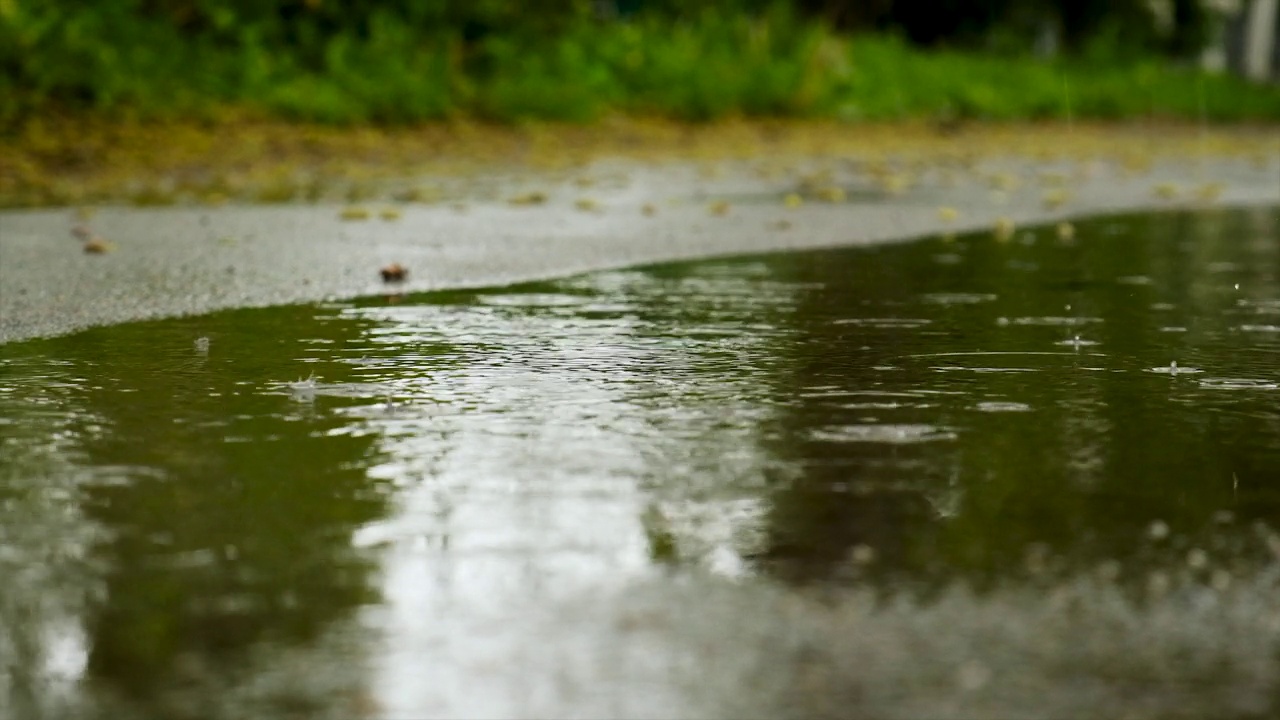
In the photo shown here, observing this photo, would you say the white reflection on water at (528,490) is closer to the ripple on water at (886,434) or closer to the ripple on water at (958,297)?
the ripple on water at (886,434)

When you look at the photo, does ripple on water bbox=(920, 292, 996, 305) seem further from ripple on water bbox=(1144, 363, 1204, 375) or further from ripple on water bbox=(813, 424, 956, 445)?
ripple on water bbox=(813, 424, 956, 445)

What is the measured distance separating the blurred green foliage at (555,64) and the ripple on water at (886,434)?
11.6 meters

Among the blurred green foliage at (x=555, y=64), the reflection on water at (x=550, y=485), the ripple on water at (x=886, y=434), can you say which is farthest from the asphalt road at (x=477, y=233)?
the blurred green foliage at (x=555, y=64)

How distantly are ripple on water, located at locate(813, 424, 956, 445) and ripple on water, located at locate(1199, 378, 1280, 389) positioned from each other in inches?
41.9

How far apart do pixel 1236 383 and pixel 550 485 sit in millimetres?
2235

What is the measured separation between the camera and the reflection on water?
A: 2.99 m

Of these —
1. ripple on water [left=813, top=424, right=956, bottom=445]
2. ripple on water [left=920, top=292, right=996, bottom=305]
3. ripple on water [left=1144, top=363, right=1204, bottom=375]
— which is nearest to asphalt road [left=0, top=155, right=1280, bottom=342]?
ripple on water [left=920, top=292, right=996, bottom=305]

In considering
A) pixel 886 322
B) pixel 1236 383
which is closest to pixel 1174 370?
pixel 1236 383

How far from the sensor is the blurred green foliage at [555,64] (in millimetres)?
16688

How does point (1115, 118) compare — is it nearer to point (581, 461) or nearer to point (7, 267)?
point (7, 267)

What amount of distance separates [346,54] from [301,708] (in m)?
17.2

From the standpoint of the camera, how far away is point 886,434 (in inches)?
186

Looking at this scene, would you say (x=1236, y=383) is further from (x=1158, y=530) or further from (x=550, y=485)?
(x=550, y=485)

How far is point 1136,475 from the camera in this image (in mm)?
4250
